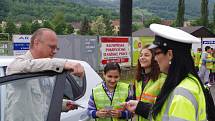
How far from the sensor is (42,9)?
112 metres

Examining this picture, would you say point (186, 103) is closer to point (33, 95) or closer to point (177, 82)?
point (177, 82)

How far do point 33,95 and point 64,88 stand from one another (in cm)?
23

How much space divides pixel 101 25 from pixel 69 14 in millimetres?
24303

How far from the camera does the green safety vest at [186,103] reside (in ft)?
8.50

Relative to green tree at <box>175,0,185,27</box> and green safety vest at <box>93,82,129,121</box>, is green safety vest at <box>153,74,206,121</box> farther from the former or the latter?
green tree at <box>175,0,185,27</box>

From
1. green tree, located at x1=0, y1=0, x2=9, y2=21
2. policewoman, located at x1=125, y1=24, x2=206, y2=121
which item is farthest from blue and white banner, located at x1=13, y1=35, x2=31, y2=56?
green tree, located at x1=0, y1=0, x2=9, y2=21

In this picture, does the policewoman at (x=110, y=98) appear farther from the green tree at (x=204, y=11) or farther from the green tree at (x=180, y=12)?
the green tree at (x=180, y=12)

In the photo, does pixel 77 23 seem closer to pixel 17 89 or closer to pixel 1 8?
pixel 1 8

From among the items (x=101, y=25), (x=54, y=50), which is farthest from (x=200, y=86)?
(x=101, y=25)

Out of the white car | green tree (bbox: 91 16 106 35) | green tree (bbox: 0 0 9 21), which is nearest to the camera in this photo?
the white car

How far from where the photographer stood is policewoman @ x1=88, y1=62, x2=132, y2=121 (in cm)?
455

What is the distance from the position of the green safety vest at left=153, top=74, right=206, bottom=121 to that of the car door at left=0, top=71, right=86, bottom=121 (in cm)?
73

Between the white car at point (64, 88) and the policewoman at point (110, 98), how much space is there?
0.13 m

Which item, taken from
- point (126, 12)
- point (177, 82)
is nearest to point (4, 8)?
point (126, 12)
